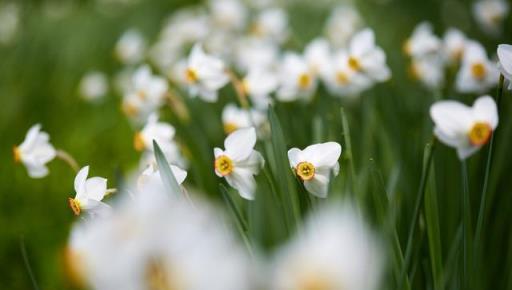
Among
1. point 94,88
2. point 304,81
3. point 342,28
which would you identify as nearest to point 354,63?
point 304,81

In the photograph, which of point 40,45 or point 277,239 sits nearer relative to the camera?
point 277,239

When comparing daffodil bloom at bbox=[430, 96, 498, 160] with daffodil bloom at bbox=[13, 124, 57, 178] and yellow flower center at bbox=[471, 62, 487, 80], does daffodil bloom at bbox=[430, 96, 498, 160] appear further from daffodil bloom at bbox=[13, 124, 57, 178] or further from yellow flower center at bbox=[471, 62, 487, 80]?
daffodil bloom at bbox=[13, 124, 57, 178]

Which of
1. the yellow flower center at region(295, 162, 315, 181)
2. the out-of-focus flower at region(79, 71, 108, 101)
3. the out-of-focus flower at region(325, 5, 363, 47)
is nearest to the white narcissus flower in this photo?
the yellow flower center at region(295, 162, 315, 181)

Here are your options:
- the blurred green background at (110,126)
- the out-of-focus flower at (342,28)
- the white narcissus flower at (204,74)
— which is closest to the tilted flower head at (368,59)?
the blurred green background at (110,126)

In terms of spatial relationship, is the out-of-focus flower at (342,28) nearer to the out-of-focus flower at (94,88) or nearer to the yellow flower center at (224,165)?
the out-of-focus flower at (94,88)

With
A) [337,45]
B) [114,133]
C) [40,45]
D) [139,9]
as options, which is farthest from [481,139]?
[139,9]

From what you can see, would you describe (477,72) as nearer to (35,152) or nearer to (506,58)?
(506,58)

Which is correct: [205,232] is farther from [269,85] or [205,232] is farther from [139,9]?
[139,9]
